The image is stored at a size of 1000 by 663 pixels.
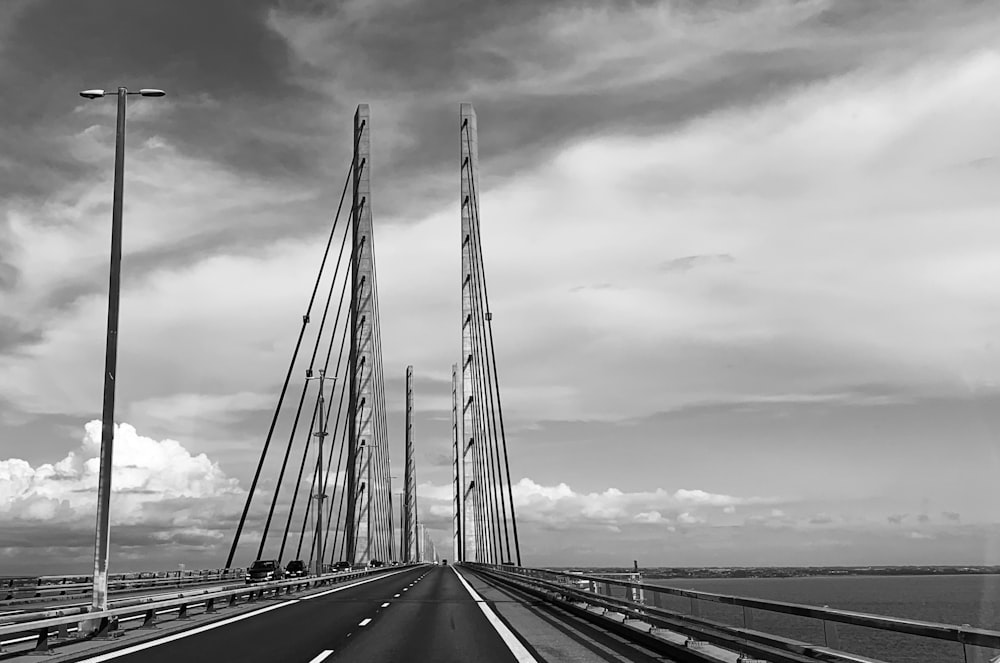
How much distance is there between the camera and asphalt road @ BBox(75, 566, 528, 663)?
15.0m

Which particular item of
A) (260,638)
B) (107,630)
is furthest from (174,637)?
(260,638)

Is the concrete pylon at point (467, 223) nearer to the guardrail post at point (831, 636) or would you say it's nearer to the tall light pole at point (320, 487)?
the tall light pole at point (320, 487)

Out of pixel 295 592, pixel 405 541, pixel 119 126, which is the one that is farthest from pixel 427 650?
pixel 405 541

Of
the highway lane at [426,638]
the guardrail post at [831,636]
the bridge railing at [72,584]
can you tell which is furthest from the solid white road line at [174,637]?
the bridge railing at [72,584]

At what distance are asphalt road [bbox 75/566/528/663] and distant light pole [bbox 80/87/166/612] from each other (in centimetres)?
188

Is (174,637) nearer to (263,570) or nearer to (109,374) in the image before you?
(109,374)

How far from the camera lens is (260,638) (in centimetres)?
1848

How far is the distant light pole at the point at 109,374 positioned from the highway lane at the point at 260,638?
1.85 metres

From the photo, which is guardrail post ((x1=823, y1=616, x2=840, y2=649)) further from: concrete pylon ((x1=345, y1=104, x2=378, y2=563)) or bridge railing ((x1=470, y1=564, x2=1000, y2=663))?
concrete pylon ((x1=345, y1=104, x2=378, y2=563))

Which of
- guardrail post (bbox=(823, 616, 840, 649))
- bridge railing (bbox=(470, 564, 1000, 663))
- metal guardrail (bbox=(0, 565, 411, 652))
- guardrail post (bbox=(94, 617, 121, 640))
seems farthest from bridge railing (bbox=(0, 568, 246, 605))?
guardrail post (bbox=(823, 616, 840, 649))

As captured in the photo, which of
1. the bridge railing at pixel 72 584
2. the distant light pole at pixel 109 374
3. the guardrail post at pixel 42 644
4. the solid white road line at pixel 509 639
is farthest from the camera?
the bridge railing at pixel 72 584

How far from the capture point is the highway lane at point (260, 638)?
15086 millimetres

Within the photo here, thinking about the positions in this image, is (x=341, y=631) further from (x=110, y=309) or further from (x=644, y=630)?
(x=110, y=309)

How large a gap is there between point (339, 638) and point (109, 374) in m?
7.20
